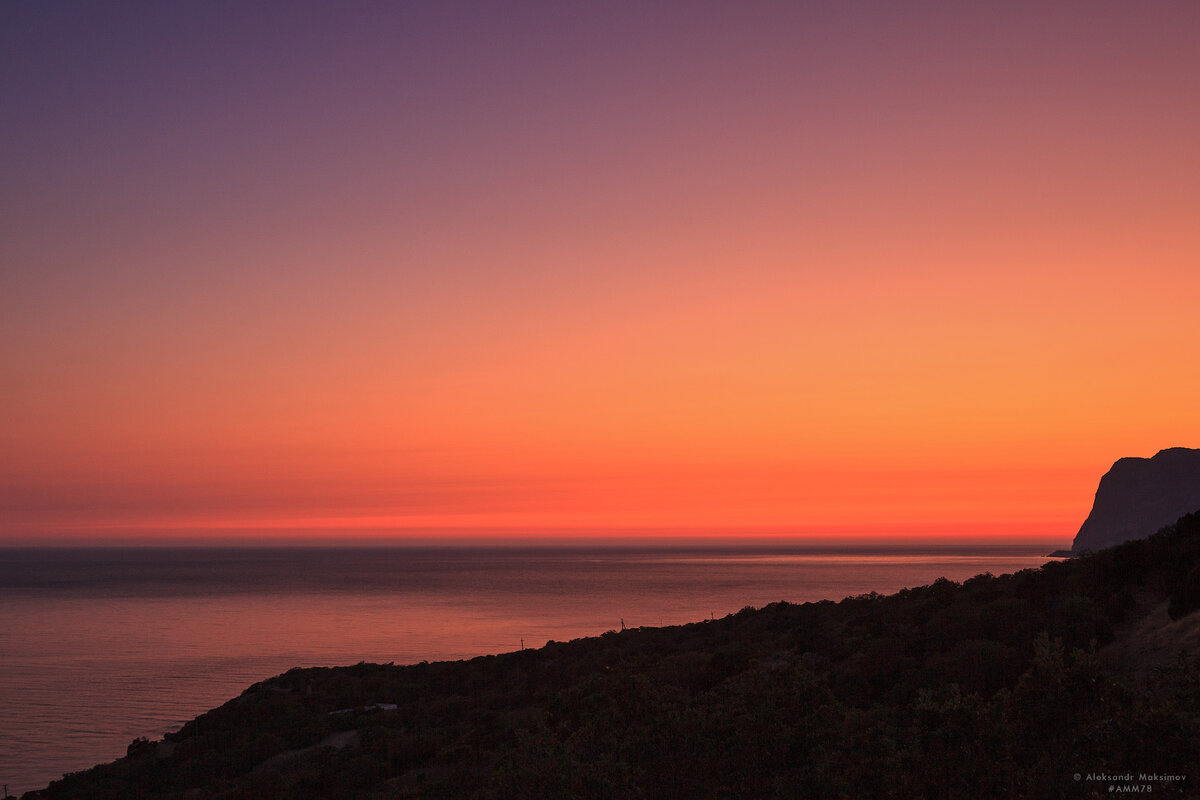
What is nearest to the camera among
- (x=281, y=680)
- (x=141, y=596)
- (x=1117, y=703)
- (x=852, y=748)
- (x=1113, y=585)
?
(x=1117, y=703)

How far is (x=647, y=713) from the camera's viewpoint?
22.3 m

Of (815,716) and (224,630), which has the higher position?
(815,716)

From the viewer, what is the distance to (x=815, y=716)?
19.0m

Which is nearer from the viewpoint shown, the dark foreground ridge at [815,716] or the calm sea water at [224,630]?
the dark foreground ridge at [815,716]

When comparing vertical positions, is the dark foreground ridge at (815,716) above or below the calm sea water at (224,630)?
above

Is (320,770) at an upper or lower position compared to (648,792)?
lower

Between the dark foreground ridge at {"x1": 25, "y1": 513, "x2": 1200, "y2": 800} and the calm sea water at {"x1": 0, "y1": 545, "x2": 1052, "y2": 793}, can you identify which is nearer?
the dark foreground ridge at {"x1": 25, "y1": 513, "x2": 1200, "y2": 800}

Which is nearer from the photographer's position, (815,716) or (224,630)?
(815,716)

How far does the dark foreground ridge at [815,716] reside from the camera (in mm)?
14719

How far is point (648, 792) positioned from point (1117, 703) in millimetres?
9006

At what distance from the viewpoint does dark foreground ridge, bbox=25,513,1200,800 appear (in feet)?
48.3

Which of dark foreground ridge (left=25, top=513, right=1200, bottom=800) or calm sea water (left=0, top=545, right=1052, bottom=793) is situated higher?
dark foreground ridge (left=25, top=513, right=1200, bottom=800)

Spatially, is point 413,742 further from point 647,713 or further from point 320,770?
point 647,713

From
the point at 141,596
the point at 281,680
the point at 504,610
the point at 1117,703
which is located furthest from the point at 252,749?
the point at 141,596
